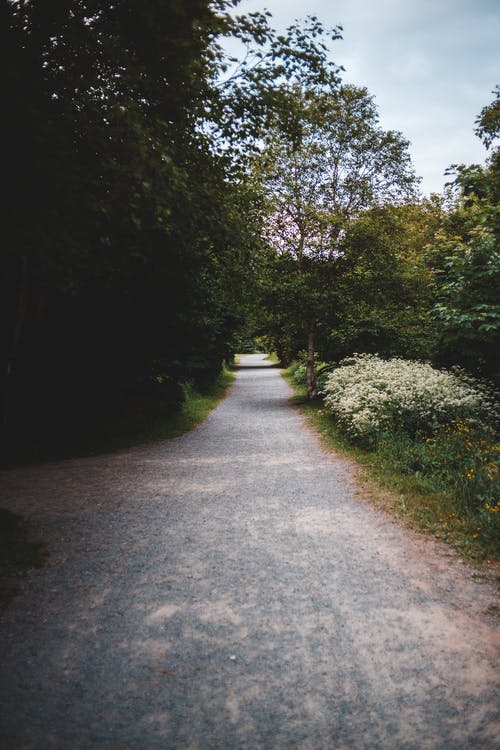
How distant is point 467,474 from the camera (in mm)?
6355

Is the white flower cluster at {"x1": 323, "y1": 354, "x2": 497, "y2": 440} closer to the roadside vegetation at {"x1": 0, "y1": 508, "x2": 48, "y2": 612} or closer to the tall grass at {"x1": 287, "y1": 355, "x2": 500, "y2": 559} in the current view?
the tall grass at {"x1": 287, "y1": 355, "x2": 500, "y2": 559}

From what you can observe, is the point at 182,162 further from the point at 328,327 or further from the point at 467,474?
the point at 328,327

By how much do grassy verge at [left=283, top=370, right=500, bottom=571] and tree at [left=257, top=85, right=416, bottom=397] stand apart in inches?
324

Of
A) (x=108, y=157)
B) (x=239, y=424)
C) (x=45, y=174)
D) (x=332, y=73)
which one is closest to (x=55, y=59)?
(x=108, y=157)

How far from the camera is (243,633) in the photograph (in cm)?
348

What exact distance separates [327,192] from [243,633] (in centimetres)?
1552

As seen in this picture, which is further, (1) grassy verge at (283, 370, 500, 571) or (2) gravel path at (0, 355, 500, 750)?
(1) grassy verge at (283, 370, 500, 571)

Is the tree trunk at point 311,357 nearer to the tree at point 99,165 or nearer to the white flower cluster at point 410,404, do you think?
the white flower cluster at point 410,404

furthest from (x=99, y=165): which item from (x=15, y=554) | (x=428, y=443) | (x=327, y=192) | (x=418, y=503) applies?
(x=327, y=192)

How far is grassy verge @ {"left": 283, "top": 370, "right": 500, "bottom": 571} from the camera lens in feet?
16.0

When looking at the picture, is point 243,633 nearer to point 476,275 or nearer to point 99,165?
point 99,165

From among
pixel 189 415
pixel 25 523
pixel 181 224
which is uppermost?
pixel 181 224

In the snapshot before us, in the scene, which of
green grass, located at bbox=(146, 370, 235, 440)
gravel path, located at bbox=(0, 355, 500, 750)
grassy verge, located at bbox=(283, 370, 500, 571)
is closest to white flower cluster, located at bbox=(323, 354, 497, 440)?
grassy verge, located at bbox=(283, 370, 500, 571)

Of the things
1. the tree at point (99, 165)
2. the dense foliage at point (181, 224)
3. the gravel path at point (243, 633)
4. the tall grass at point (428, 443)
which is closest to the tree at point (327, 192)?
the dense foliage at point (181, 224)
